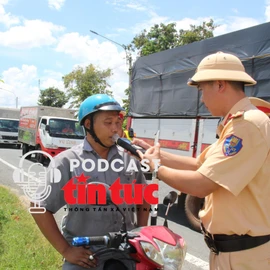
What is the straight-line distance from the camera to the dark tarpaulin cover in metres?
5.25

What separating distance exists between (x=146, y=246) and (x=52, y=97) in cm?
5329

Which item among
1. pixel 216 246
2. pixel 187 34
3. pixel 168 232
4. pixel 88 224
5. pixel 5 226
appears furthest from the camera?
pixel 187 34

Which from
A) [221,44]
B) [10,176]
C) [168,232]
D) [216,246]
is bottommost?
[10,176]

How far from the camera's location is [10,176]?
408 inches

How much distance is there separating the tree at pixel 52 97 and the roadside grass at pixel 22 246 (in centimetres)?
4809

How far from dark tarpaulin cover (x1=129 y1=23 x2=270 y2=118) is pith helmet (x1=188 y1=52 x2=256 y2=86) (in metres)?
3.44

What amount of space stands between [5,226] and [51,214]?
11.5 ft

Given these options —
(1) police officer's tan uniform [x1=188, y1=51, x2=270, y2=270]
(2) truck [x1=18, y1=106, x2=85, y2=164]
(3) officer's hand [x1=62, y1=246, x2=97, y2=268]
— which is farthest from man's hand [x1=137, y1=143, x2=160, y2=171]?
(2) truck [x1=18, y1=106, x2=85, y2=164]

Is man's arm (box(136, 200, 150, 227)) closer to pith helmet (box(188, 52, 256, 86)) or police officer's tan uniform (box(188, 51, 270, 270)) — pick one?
police officer's tan uniform (box(188, 51, 270, 270))

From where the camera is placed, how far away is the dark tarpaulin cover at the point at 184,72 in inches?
207

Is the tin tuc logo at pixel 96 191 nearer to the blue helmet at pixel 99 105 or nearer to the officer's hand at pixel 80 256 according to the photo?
the officer's hand at pixel 80 256

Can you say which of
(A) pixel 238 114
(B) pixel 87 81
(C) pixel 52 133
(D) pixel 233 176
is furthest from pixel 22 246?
(B) pixel 87 81

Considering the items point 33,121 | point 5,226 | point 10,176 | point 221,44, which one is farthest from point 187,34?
point 5,226

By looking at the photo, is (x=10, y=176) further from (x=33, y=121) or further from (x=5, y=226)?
(x=33, y=121)
